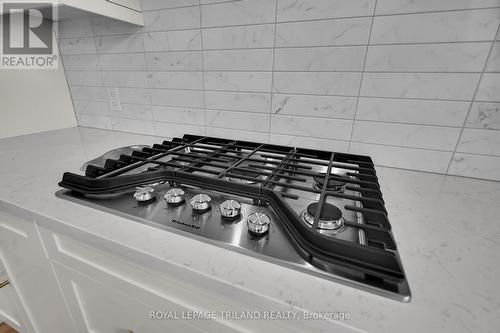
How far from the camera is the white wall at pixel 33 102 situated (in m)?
1.04

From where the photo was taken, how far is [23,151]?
2.90 feet

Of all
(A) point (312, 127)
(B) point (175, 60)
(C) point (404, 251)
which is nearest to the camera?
(C) point (404, 251)

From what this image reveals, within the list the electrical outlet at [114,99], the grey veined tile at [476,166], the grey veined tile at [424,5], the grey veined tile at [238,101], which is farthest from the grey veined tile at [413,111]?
the electrical outlet at [114,99]

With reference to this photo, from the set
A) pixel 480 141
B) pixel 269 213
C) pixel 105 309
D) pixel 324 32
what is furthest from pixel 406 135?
pixel 105 309

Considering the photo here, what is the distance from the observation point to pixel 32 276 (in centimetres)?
67

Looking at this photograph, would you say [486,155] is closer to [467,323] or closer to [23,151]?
[467,323]

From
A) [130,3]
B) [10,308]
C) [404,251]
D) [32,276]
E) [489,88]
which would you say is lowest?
[10,308]

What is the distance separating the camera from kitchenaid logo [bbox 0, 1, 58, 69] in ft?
3.23

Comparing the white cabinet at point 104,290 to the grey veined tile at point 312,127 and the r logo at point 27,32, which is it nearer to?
the grey veined tile at point 312,127

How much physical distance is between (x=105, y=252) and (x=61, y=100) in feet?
3.92

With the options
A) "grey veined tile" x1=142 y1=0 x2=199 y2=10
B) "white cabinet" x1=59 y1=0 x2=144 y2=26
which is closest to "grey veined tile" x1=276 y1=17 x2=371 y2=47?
"grey veined tile" x1=142 y1=0 x2=199 y2=10

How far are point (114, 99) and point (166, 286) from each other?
107cm

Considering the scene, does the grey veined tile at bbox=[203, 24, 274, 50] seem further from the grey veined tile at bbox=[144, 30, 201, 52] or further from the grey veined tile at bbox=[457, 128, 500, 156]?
the grey veined tile at bbox=[457, 128, 500, 156]

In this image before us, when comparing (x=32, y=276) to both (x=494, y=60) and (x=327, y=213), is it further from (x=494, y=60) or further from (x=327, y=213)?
(x=494, y=60)
